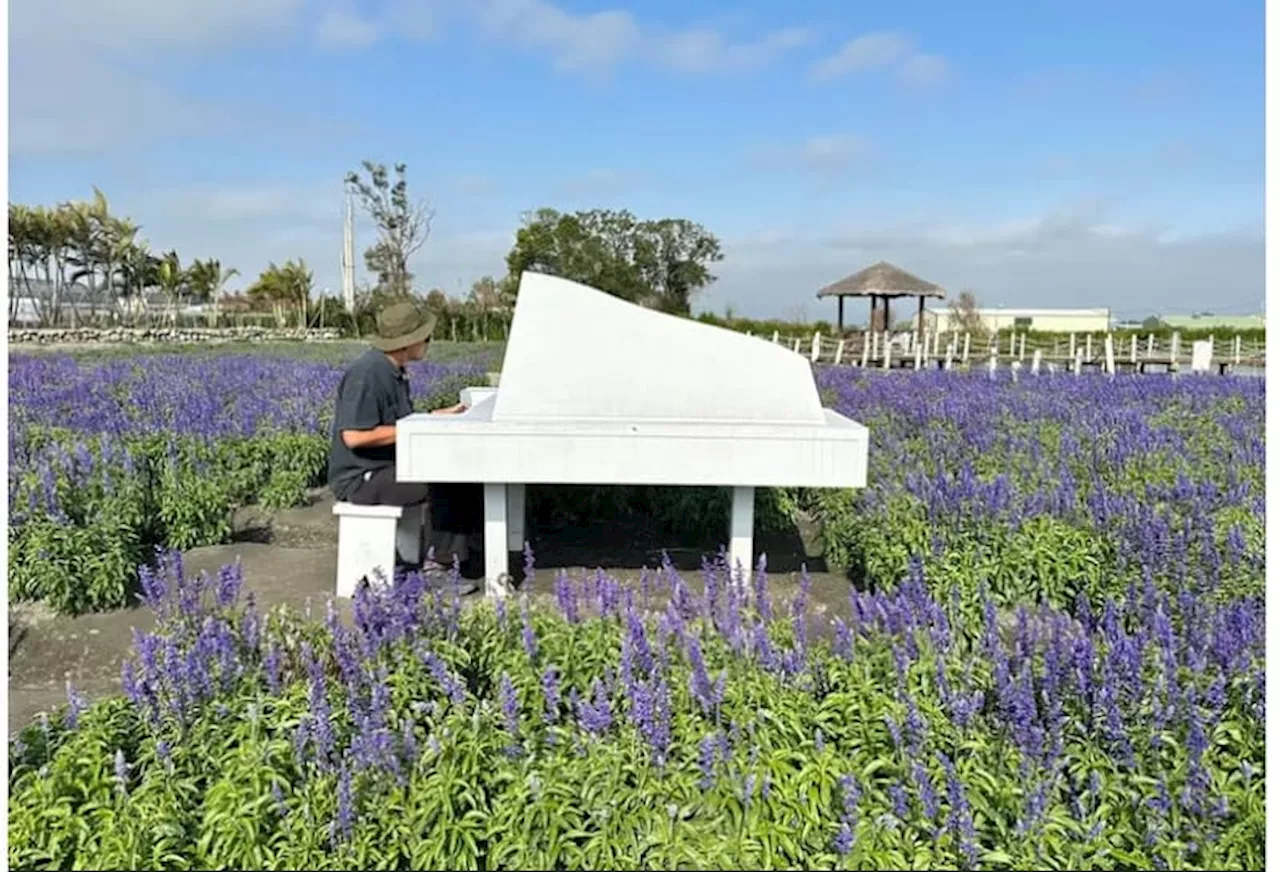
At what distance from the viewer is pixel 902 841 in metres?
2.10

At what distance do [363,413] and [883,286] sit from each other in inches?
1121

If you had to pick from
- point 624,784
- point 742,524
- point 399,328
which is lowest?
point 624,784

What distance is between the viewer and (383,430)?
16.2 ft

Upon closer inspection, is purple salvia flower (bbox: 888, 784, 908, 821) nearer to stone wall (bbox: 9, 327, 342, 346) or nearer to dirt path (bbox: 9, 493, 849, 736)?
dirt path (bbox: 9, 493, 849, 736)

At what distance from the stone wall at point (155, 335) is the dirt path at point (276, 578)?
31146mm

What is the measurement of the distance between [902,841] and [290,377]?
37.0 ft

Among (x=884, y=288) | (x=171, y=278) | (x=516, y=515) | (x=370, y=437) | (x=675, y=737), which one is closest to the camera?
(x=675, y=737)

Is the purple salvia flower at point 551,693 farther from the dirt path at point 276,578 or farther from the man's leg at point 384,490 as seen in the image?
the man's leg at point 384,490

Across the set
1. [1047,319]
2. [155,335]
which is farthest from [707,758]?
[1047,319]

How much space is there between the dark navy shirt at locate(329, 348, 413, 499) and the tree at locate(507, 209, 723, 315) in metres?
44.6

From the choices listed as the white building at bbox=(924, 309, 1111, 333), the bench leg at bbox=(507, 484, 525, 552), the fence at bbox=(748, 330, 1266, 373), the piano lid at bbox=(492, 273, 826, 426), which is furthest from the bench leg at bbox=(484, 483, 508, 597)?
Answer: the white building at bbox=(924, 309, 1111, 333)

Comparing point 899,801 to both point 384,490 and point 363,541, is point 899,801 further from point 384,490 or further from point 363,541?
point 384,490

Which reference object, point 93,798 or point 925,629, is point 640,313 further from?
point 93,798

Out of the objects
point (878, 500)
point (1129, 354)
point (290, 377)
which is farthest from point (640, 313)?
point (1129, 354)
